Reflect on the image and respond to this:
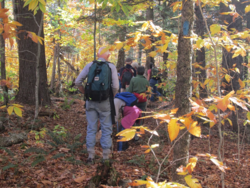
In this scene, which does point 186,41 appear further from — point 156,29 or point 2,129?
point 2,129

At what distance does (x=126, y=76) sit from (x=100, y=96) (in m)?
4.01

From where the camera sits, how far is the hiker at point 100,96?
11.1ft

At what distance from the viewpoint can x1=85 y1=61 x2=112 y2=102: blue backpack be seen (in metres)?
3.38

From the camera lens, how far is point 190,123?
1.39 m

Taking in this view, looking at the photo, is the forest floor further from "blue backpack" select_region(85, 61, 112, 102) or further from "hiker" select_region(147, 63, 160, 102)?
"hiker" select_region(147, 63, 160, 102)

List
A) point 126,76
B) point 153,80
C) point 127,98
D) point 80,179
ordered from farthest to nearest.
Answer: point 153,80, point 126,76, point 127,98, point 80,179

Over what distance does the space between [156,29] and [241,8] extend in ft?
24.8

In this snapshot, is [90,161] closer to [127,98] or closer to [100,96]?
[100,96]

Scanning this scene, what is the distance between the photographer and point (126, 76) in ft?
23.9

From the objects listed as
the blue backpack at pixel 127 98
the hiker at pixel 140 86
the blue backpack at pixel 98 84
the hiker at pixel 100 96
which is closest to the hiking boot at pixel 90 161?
the hiker at pixel 100 96

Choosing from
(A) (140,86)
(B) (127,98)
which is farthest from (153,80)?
(B) (127,98)

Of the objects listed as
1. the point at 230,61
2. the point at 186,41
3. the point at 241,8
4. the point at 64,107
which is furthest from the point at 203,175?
the point at 241,8

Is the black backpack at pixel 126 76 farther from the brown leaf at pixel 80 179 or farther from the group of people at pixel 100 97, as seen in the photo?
the brown leaf at pixel 80 179

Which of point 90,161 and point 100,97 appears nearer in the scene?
point 100,97
